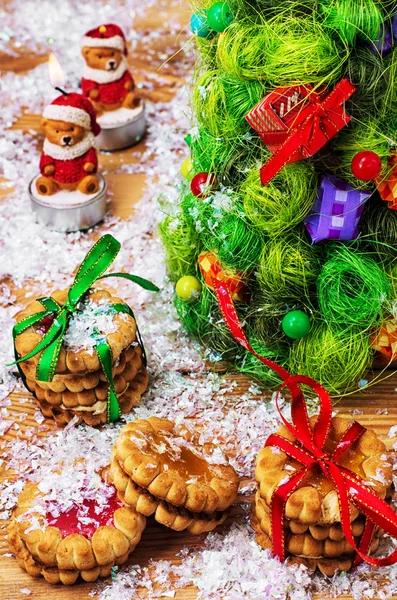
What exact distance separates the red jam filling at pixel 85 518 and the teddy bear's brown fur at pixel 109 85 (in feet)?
2.94

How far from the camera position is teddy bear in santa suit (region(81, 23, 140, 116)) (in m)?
1.59

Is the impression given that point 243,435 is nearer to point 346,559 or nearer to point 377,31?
point 346,559

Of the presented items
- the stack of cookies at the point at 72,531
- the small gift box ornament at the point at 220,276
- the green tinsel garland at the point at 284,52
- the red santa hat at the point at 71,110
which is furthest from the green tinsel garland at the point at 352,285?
the red santa hat at the point at 71,110

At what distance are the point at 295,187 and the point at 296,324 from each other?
7.5 inches

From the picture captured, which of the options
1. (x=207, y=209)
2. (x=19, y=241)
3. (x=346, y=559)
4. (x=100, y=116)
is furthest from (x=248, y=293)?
(x=100, y=116)

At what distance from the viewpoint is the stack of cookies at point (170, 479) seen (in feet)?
3.09

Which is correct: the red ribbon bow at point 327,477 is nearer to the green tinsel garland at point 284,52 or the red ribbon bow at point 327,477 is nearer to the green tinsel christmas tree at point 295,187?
the green tinsel christmas tree at point 295,187

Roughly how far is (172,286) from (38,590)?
0.55 metres

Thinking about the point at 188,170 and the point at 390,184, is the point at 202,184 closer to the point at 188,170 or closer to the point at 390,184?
the point at 188,170

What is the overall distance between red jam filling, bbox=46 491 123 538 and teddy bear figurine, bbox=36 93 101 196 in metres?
0.63

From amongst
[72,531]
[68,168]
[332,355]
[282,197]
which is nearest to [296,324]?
→ [332,355]

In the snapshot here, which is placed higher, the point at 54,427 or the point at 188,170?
the point at 188,170

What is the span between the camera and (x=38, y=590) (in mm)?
979

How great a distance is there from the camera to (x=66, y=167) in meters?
1.42
